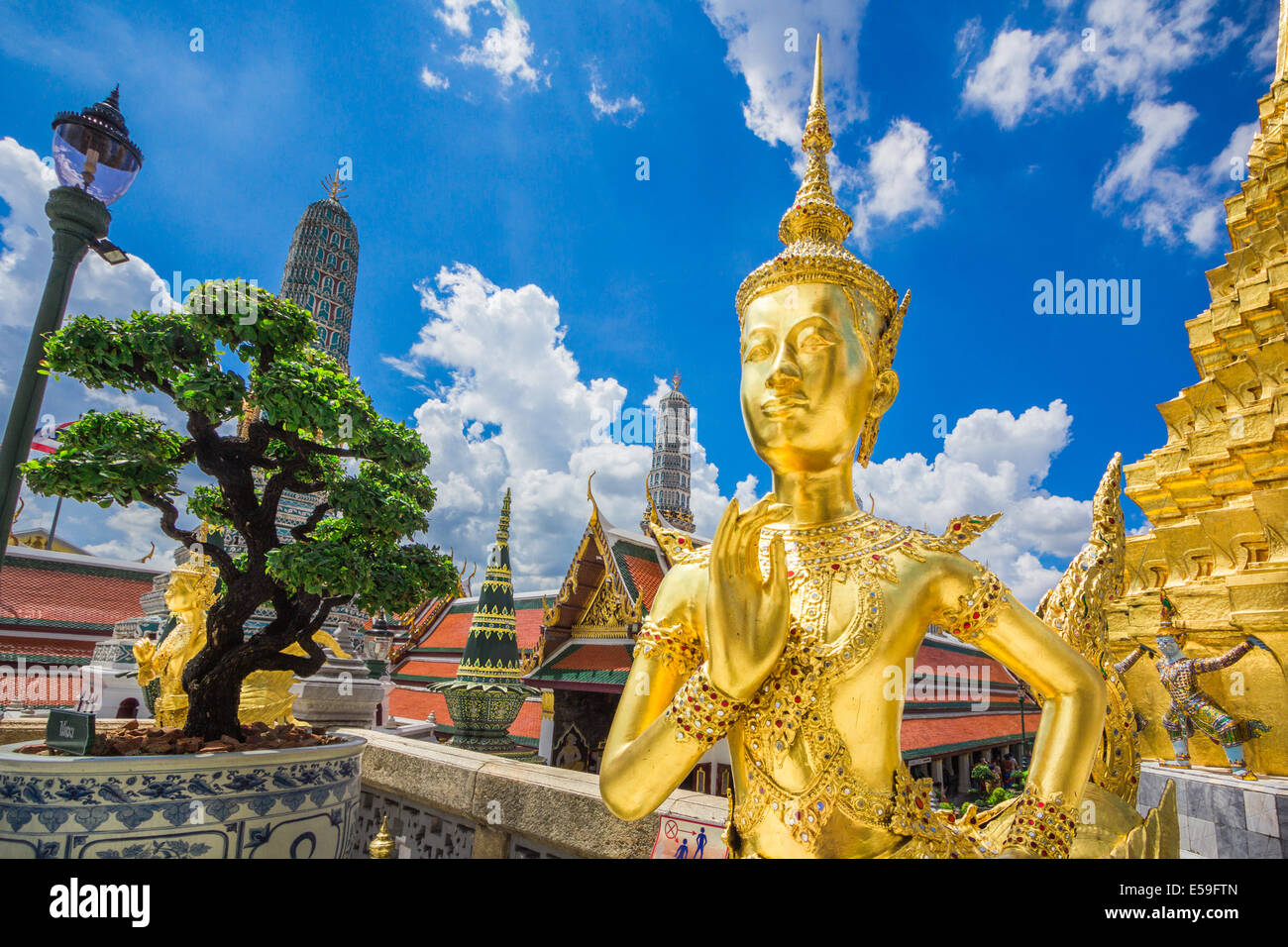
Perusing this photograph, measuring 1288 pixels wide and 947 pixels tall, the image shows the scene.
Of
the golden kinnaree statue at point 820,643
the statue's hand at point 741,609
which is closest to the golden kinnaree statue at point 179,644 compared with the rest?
the golden kinnaree statue at point 820,643

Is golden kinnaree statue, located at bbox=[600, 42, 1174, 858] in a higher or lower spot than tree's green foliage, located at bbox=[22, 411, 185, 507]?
lower

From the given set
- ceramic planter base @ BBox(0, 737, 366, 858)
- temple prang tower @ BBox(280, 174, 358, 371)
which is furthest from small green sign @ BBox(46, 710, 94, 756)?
temple prang tower @ BBox(280, 174, 358, 371)

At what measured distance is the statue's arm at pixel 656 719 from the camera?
1.95 m

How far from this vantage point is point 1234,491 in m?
6.84

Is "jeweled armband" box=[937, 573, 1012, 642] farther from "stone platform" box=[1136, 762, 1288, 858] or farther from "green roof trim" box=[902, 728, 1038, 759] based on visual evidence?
"green roof trim" box=[902, 728, 1038, 759]

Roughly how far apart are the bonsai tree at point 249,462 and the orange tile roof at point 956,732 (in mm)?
8116

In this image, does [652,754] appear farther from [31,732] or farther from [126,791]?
[31,732]

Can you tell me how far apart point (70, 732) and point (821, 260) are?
4.41m

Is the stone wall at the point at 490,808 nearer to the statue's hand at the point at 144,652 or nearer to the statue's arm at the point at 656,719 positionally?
the statue's arm at the point at 656,719

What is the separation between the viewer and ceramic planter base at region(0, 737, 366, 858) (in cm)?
317
